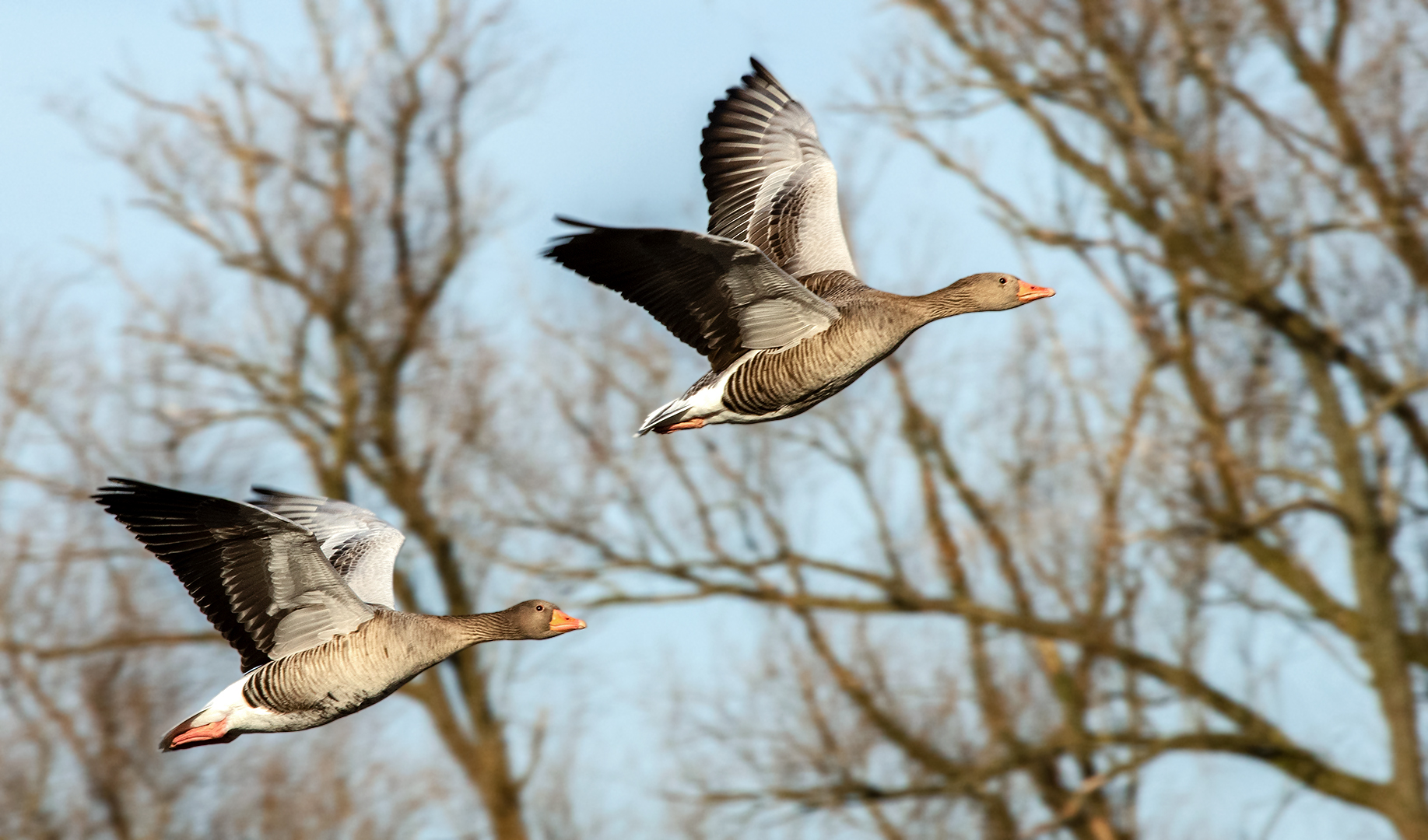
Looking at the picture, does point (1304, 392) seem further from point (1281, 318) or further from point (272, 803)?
point (272, 803)

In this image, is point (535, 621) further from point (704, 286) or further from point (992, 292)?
point (992, 292)

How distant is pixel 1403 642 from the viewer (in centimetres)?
2194

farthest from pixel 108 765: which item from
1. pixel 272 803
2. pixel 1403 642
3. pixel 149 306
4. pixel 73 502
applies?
pixel 1403 642

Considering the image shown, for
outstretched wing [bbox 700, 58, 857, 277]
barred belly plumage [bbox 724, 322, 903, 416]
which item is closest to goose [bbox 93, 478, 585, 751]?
barred belly plumage [bbox 724, 322, 903, 416]

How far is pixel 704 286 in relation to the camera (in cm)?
890

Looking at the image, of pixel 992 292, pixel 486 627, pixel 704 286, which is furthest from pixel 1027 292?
pixel 486 627

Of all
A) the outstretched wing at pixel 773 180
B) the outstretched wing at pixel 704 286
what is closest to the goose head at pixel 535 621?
the outstretched wing at pixel 704 286

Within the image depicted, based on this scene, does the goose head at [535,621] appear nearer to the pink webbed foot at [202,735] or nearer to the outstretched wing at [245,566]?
the outstretched wing at [245,566]

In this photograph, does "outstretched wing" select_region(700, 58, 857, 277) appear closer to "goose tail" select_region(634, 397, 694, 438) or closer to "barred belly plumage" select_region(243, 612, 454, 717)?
"goose tail" select_region(634, 397, 694, 438)

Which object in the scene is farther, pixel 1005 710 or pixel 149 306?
pixel 149 306

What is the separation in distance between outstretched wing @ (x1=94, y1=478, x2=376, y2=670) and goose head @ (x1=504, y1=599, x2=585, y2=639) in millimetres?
800

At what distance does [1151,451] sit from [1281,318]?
267 cm

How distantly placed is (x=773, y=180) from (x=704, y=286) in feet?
8.28

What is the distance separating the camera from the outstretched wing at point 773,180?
1058 centimetres
